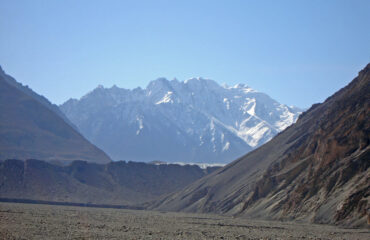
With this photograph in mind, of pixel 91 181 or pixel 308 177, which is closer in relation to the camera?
pixel 308 177

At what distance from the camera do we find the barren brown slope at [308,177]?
250 feet

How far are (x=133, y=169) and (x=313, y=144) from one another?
85.6 metres

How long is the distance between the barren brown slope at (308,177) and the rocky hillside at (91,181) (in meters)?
23.6

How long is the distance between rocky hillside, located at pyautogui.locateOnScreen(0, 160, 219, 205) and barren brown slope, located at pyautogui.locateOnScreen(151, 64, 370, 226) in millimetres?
23574

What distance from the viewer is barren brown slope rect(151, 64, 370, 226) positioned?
7619cm

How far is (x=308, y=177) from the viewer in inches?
3501

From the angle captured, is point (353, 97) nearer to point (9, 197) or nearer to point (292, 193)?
point (292, 193)

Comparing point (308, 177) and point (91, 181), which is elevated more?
point (91, 181)

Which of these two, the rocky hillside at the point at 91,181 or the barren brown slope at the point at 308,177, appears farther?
the rocky hillside at the point at 91,181

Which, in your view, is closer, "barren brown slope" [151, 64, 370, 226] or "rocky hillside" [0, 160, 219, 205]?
"barren brown slope" [151, 64, 370, 226]

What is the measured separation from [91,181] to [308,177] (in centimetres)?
8663

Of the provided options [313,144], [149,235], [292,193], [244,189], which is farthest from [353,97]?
[149,235]

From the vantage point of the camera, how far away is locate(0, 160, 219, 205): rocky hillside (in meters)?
143

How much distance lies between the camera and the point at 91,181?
16212 cm
